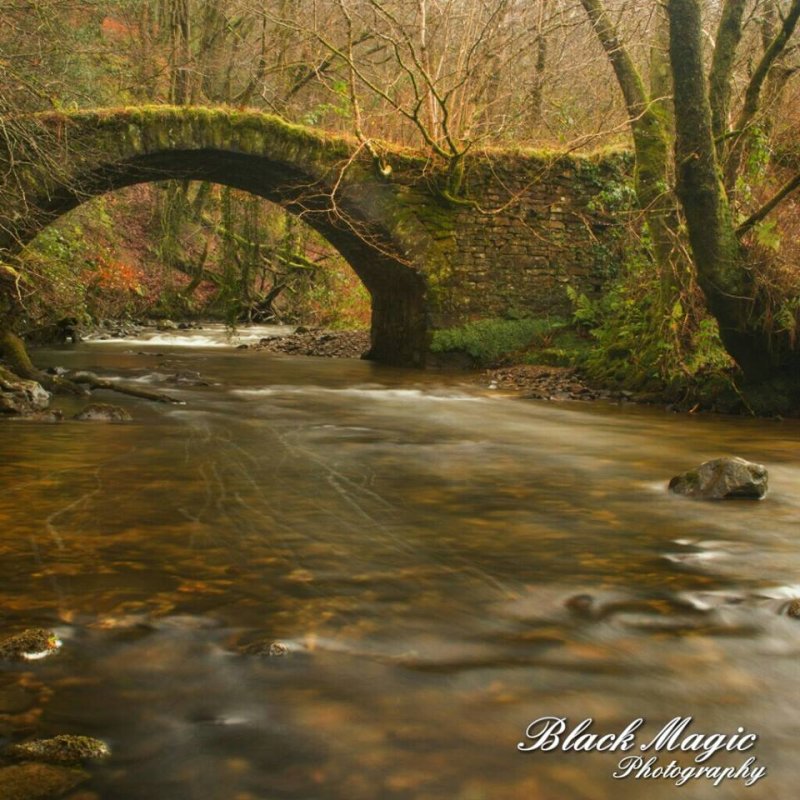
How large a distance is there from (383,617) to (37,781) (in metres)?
1.30

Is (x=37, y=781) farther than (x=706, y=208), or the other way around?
(x=706, y=208)

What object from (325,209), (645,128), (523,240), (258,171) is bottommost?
(523,240)

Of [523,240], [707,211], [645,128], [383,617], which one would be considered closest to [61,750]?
[383,617]

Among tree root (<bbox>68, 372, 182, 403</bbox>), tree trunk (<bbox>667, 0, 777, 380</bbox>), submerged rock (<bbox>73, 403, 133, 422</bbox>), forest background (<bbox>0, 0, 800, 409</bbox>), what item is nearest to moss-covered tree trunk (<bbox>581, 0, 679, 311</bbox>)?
forest background (<bbox>0, 0, 800, 409</bbox>)

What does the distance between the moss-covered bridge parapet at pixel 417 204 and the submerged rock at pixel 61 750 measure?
1160 cm

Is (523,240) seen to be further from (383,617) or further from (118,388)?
(383,617)

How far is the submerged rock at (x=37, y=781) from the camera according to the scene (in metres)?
1.97

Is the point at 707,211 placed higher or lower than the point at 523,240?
lower

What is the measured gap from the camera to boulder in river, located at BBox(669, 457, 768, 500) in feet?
17.1

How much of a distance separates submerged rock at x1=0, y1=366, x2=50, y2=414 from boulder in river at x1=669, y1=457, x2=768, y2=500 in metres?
5.36

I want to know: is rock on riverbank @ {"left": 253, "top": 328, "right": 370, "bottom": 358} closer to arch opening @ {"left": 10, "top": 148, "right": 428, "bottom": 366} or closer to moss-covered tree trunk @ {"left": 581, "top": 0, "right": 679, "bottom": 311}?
arch opening @ {"left": 10, "top": 148, "right": 428, "bottom": 366}

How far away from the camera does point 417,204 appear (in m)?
14.5

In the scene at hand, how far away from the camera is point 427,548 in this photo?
13.1 feet

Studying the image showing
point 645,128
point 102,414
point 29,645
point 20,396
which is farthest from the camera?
point 645,128
